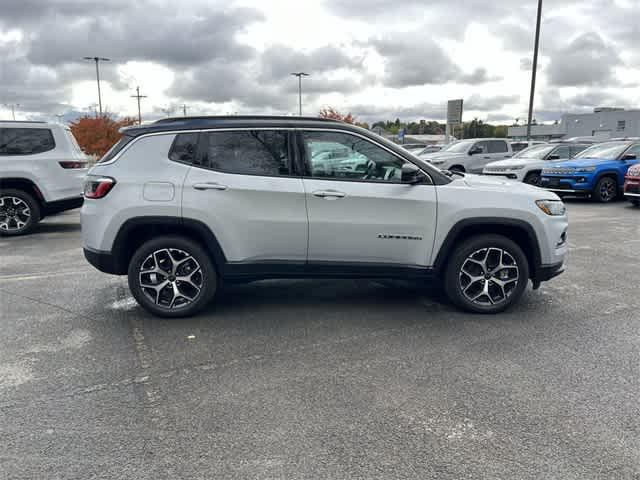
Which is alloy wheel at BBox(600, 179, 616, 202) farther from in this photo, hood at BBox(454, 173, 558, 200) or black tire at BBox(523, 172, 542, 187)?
hood at BBox(454, 173, 558, 200)

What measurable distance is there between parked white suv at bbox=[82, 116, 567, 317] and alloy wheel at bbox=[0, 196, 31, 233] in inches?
210

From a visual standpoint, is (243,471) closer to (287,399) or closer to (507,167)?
(287,399)

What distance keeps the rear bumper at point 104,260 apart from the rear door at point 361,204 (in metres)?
1.78

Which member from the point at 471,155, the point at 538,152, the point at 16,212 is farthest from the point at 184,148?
the point at 471,155

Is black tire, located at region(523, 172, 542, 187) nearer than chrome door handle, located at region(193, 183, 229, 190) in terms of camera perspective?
No

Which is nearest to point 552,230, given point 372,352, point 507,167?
point 372,352

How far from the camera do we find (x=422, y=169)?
475cm

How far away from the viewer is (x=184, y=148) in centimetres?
468

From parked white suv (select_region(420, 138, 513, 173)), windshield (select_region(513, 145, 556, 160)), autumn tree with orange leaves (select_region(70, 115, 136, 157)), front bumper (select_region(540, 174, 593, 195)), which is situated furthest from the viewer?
autumn tree with orange leaves (select_region(70, 115, 136, 157))

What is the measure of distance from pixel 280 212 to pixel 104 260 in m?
1.65

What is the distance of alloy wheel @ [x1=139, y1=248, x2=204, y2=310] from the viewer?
4.70 m

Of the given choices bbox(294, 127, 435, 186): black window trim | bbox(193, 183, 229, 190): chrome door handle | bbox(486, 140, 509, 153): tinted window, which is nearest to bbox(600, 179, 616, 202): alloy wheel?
bbox(486, 140, 509, 153): tinted window

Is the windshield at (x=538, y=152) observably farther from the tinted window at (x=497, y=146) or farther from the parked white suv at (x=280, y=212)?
the parked white suv at (x=280, y=212)

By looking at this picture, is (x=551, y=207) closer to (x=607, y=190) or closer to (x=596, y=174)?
(x=596, y=174)
